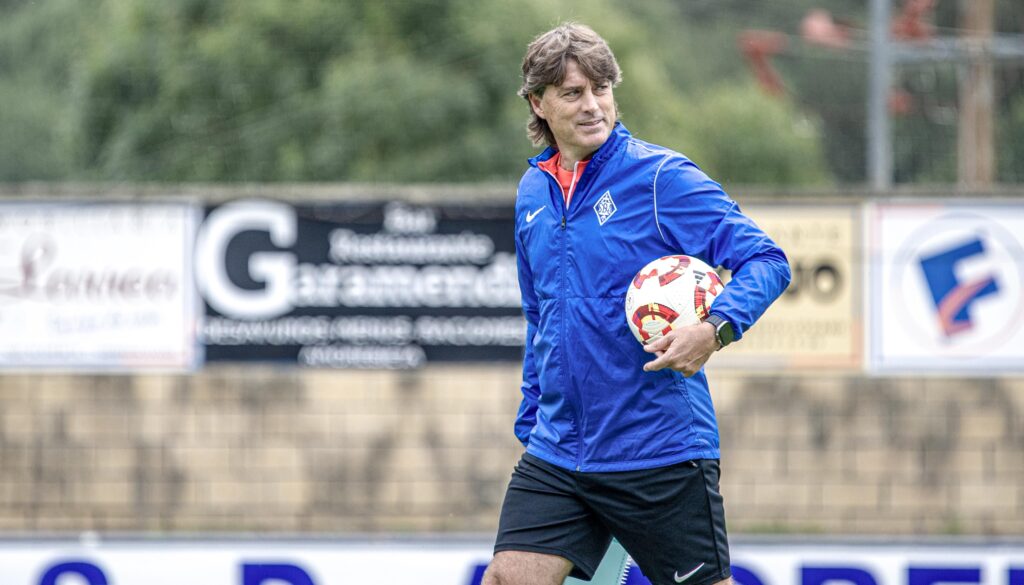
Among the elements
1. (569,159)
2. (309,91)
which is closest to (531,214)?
(569,159)

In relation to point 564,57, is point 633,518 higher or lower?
lower

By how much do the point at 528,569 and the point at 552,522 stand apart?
0.45 ft

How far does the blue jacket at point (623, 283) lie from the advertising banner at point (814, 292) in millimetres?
6058

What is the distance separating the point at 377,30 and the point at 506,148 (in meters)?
2.10

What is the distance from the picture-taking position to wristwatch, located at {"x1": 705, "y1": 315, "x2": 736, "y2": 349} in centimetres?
364

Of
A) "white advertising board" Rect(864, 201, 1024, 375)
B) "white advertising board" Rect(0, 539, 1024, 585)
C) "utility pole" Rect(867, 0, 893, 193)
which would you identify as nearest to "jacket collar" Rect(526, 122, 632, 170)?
"white advertising board" Rect(0, 539, 1024, 585)

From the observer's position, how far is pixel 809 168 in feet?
92.5

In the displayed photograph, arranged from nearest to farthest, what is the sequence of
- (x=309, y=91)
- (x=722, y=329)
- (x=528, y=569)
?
(x=722, y=329) → (x=528, y=569) → (x=309, y=91)

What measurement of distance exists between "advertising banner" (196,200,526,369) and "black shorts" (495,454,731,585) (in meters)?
5.93

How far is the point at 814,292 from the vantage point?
9.91 m

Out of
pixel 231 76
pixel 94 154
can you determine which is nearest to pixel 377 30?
pixel 231 76

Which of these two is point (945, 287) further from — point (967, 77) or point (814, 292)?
point (967, 77)

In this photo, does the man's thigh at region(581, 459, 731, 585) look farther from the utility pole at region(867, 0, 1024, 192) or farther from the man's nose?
the utility pole at region(867, 0, 1024, 192)

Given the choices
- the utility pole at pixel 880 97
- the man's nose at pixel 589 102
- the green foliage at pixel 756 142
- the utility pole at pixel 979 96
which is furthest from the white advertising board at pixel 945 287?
the green foliage at pixel 756 142
